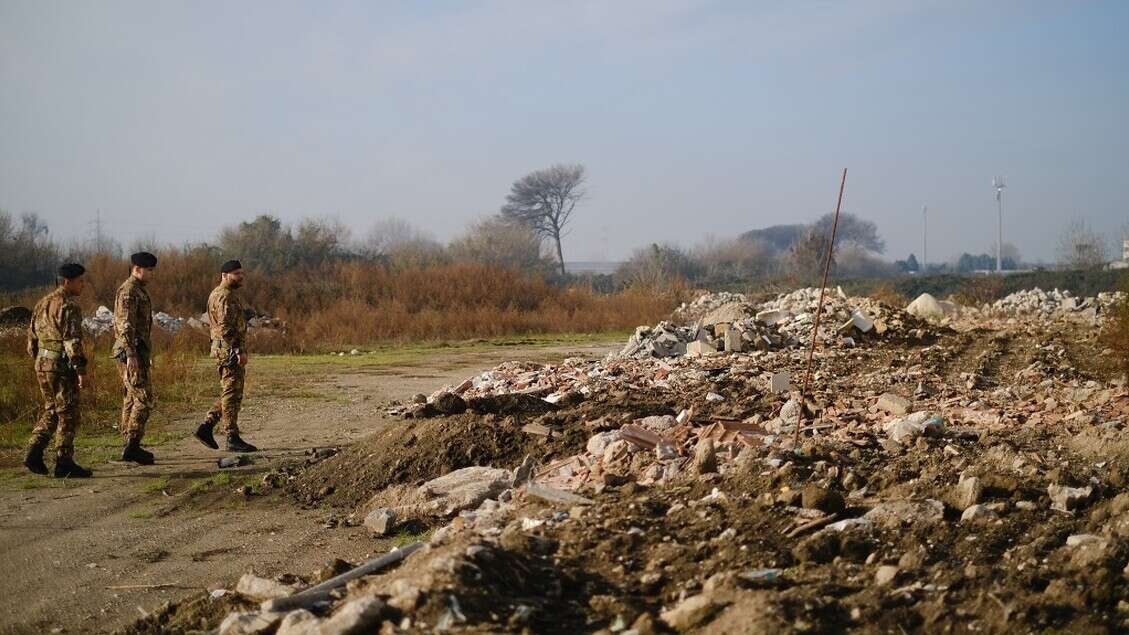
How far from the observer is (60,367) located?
8.43m

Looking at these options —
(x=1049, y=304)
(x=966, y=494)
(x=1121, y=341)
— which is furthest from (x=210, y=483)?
(x=1049, y=304)

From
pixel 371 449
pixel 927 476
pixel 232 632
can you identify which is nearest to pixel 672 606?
Answer: pixel 232 632

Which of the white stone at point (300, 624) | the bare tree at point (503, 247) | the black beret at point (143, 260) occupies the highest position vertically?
the bare tree at point (503, 247)

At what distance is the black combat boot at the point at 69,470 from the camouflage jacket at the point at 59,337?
750 millimetres

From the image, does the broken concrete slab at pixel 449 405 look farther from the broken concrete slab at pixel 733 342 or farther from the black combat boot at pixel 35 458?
the broken concrete slab at pixel 733 342

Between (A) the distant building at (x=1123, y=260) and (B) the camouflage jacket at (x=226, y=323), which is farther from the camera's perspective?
(A) the distant building at (x=1123, y=260)

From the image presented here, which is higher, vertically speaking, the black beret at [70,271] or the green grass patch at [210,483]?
the black beret at [70,271]

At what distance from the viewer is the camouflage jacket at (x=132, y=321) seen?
29.0 feet

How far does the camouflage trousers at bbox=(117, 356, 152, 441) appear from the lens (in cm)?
883

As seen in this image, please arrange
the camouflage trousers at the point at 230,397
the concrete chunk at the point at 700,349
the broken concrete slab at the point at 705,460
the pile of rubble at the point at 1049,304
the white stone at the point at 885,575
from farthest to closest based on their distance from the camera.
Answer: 1. the pile of rubble at the point at 1049,304
2. the concrete chunk at the point at 700,349
3. the camouflage trousers at the point at 230,397
4. the broken concrete slab at the point at 705,460
5. the white stone at the point at 885,575

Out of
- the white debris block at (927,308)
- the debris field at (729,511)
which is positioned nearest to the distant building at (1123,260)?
the white debris block at (927,308)

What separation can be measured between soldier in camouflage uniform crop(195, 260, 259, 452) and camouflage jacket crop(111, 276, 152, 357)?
2.24ft

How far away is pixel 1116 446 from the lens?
6.70 m

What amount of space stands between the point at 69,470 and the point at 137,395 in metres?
0.79
